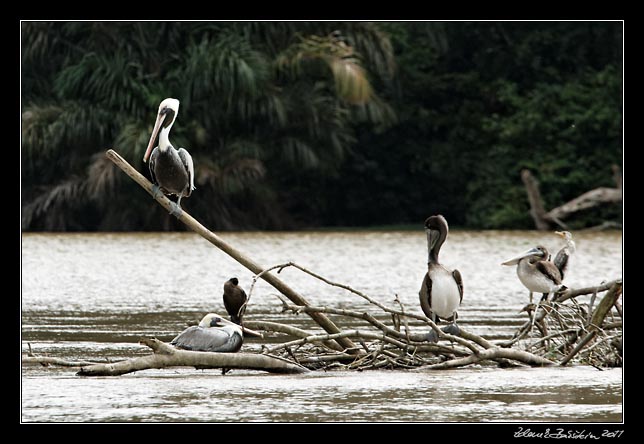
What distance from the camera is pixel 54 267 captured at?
1792cm

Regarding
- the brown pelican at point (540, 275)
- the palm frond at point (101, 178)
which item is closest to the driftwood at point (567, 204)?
the palm frond at point (101, 178)

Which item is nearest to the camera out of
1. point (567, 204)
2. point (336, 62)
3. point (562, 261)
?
point (562, 261)

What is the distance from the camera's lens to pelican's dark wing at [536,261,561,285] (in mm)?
9070

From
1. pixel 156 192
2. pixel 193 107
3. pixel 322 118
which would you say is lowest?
pixel 156 192

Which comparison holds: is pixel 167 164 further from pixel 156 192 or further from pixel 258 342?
pixel 258 342

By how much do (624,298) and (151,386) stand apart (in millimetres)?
2433

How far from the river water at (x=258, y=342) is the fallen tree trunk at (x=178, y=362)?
0.07m

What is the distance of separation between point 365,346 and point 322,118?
75.3 feet

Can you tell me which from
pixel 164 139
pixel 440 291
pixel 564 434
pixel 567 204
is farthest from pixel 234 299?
pixel 567 204

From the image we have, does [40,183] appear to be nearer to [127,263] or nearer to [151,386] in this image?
[127,263]

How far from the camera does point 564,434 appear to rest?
6438mm

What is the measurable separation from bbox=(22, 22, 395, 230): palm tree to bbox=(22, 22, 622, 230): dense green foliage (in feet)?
0.14

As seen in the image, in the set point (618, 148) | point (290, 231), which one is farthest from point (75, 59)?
point (618, 148)

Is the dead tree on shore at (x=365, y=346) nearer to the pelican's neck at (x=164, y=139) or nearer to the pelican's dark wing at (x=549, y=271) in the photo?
the pelican's dark wing at (x=549, y=271)
